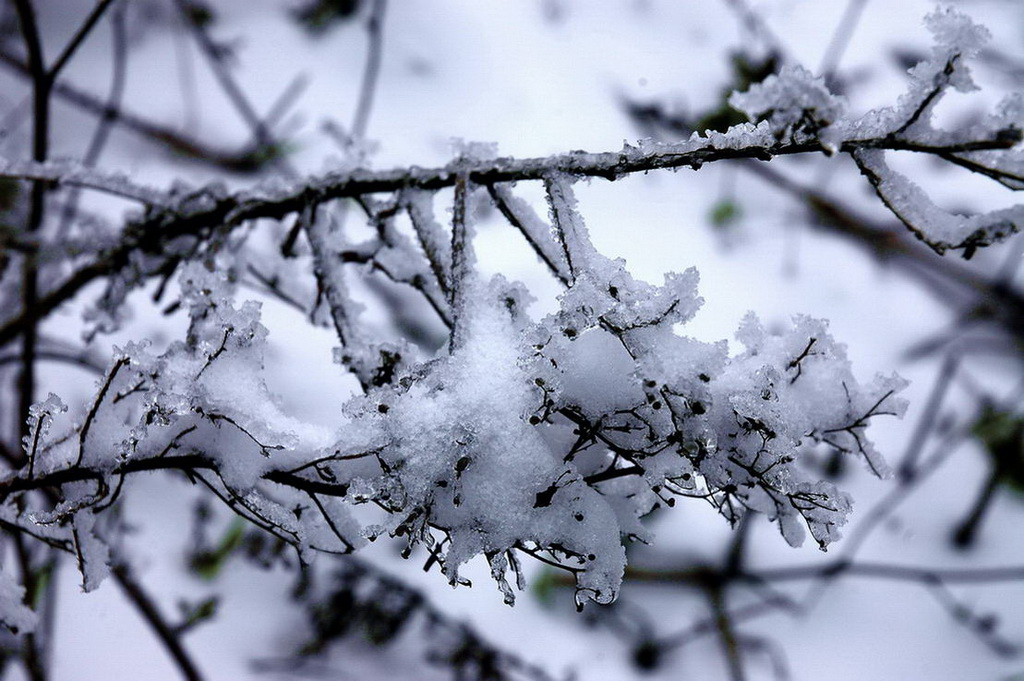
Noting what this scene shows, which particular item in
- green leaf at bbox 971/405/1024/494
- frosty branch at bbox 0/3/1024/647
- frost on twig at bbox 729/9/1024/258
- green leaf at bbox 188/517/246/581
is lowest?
frosty branch at bbox 0/3/1024/647

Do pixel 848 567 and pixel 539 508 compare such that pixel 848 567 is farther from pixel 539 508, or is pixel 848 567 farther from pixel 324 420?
pixel 539 508

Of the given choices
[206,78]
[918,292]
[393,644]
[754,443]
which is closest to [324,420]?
[393,644]

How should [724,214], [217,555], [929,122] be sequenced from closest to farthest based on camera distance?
[929,122] < [217,555] < [724,214]

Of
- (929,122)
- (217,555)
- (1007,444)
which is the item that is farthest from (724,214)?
(929,122)

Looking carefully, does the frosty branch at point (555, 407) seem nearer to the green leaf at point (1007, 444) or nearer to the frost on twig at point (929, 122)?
the frost on twig at point (929, 122)

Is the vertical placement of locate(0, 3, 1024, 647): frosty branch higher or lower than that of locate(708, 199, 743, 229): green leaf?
lower

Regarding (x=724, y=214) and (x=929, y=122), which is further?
(x=724, y=214)

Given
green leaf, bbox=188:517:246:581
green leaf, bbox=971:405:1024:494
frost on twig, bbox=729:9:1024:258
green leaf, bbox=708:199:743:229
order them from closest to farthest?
1. frost on twig, bbox=729:9:1024:258
2. green leaf, bbox=188:517:246:581
3. green leaf, bbox=971:405:1024:494
4. green leaf, bbox=708:199:743:229

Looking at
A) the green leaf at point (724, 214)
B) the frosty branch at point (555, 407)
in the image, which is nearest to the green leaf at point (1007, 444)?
the green leaf at point (724, 214)

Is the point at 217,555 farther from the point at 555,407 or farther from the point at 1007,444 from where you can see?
the point at 1007,444

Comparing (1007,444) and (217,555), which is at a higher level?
(1007,444)

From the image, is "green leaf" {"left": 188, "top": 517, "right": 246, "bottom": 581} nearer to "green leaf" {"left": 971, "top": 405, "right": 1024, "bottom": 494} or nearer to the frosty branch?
the frosty branch

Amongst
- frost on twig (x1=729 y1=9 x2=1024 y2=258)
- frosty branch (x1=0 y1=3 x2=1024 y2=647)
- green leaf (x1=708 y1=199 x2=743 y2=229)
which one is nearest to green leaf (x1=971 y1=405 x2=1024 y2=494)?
green leaf (x1=708 y1=199 x2=743 y2=229)
